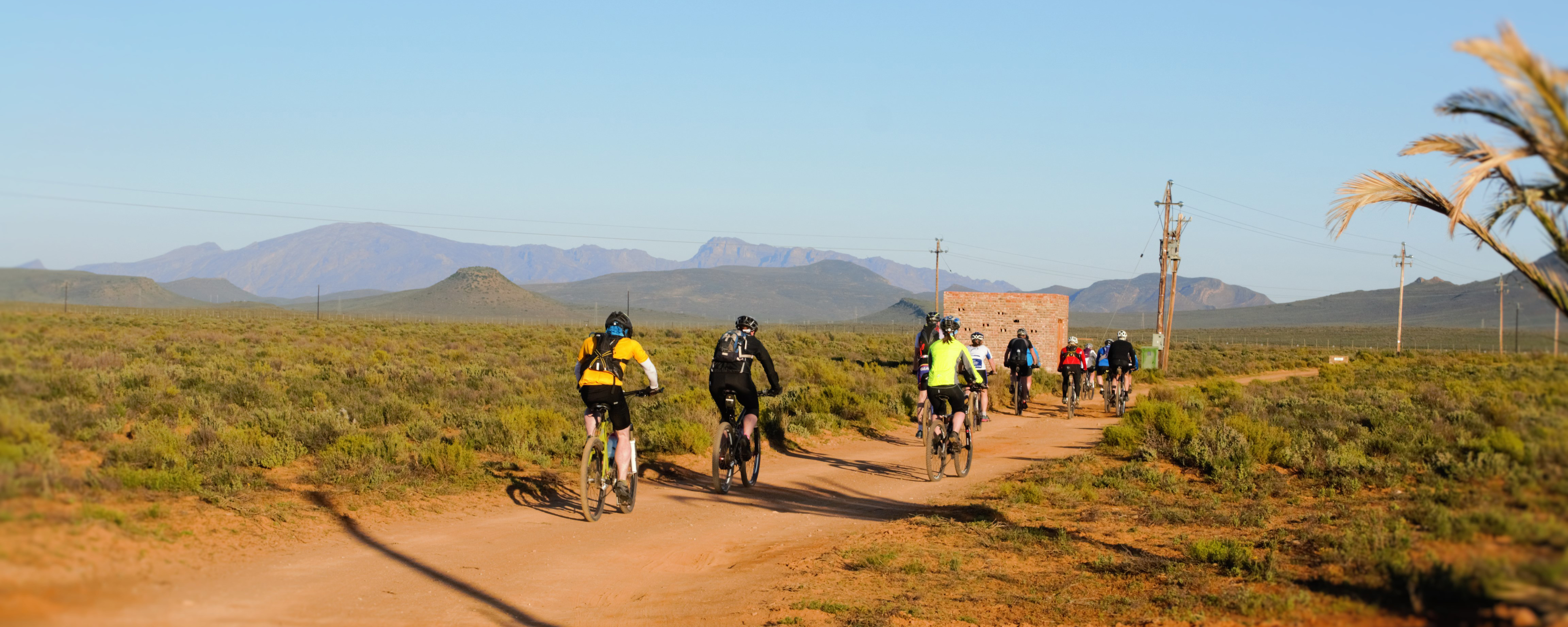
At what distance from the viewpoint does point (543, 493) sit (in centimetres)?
1112

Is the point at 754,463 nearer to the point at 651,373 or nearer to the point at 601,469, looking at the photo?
the point at 601,469

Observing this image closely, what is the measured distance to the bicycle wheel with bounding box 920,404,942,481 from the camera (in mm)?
12250

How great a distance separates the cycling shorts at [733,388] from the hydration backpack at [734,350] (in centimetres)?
14

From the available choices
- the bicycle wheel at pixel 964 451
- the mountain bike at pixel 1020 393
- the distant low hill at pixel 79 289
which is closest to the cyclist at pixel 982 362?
the bicycle wheel at pixel 964 451

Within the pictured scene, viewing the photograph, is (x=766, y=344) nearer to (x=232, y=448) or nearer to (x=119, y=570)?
(x=232, y=448)

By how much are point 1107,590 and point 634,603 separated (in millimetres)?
3249

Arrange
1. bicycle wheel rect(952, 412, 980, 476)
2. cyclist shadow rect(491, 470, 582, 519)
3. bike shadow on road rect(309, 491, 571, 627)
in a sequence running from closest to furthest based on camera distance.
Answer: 1. bike shadow on road rect(309, 491, 571, 627)
2. cyclist shadow rect(491, 470, 582, 519)
3. bicycle wheel rect(952, 412, 980, 476)

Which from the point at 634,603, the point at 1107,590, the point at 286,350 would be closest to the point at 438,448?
the point at 634,603

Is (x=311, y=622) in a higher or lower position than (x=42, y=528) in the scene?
lower

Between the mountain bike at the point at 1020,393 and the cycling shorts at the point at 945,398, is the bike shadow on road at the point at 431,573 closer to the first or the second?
the cycling shorts at the point at 945,398

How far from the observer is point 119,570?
5883mm

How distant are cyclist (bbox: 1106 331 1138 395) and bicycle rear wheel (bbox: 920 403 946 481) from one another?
30.0 ft

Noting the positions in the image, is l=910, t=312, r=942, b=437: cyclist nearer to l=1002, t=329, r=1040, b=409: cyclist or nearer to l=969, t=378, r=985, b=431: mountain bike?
l=969, t=378, r=985, b=431: mountain bike

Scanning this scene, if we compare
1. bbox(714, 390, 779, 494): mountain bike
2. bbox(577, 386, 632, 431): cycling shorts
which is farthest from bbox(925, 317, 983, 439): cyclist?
bbox(577, 386, 632, 431): cycling shorts
